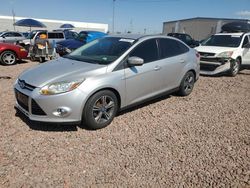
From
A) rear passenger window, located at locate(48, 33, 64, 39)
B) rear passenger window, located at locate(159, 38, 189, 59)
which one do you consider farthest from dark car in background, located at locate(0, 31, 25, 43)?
rear passenger window, located at locate(159, 38, 189, 59)

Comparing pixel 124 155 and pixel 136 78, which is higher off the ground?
pixel 136 78

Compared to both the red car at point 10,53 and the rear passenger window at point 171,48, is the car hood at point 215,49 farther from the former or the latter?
the red car at point 10,53

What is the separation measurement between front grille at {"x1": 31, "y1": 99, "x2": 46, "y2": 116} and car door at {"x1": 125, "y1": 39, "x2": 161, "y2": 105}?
1480mm

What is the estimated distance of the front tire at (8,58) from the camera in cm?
959

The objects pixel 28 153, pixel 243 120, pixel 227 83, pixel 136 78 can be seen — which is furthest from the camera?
pixel 227 83

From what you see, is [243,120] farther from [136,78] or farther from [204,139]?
[136,78]

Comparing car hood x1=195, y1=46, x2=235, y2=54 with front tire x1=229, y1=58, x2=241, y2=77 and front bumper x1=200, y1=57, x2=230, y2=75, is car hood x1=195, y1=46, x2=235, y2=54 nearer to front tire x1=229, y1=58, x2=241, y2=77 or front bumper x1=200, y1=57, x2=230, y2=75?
front bumper x1=200, y1=57, x2=230, y2=75

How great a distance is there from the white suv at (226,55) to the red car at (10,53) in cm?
756

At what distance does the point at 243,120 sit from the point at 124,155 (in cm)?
275

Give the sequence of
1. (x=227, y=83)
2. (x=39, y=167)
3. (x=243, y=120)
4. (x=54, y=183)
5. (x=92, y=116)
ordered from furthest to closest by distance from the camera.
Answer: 1. (x=227, y=83)
2. (x=243, y=120)
3. (x=92, y=116)
4. (x=39, y=167)
5. (x=54, y=183)

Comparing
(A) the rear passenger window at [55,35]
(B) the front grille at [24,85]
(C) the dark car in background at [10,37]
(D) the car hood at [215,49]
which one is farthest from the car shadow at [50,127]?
(C) the dark car in background at [10,37]

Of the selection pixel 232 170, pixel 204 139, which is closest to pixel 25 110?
pixel 204 139

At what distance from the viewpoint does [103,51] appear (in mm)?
4441

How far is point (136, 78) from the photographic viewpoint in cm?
416
